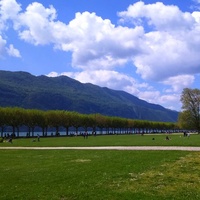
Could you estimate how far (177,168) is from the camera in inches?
1029

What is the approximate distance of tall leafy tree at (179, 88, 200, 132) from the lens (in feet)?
498

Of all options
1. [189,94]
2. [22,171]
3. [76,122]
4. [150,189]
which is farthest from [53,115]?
[150,189]

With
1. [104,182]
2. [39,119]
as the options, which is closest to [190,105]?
[39,119]

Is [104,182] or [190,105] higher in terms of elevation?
[190,105]

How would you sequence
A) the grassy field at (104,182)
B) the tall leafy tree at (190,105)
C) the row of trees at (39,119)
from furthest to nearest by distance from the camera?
the tall leafy tree at (190,105)
the row of trees at (39,119)
the grassy field at (104,182)

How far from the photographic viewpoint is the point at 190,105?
5989 inches

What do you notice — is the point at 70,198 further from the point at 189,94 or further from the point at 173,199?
the point at 189,94

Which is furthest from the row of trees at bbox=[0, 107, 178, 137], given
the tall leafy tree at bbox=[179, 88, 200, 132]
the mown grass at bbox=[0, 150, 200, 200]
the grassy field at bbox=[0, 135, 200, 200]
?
the mown grass at bbox=[0, 150, 200, 200]

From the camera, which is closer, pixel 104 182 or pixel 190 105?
pixel 104 182

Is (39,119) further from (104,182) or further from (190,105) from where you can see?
(104,182)

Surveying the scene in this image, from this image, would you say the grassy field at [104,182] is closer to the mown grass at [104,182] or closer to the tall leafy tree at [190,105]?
the mown grass at [104,182]

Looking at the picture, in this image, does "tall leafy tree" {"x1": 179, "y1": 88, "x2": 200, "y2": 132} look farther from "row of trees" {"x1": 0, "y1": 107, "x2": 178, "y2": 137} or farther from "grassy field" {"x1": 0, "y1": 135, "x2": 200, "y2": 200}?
"grassy field" {"x1": 0, "y1": 135, "x2": 200, "y2": 200}

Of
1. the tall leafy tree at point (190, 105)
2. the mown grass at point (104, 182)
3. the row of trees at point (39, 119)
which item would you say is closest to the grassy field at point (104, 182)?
the mown grass at point (104, 182)

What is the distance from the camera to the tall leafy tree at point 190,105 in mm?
151750
